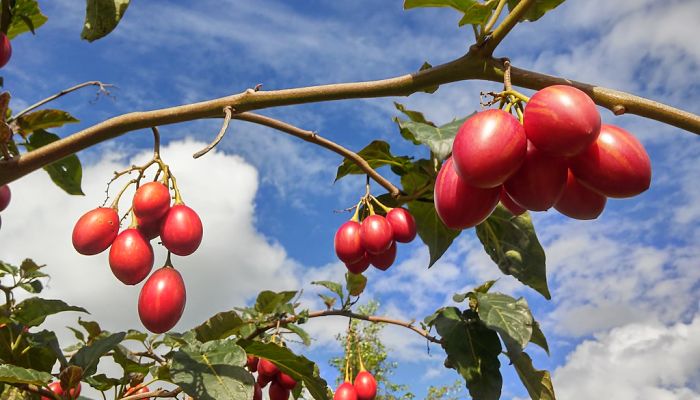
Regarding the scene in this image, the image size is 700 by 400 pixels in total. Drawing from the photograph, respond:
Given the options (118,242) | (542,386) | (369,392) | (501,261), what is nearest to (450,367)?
(542,386)

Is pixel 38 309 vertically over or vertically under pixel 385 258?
under

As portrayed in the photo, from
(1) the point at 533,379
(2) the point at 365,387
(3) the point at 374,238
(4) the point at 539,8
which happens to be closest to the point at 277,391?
(2) the point at 365,387

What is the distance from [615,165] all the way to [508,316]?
1181 millimetres

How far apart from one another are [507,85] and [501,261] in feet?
3.10

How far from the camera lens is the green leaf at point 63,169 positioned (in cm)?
222

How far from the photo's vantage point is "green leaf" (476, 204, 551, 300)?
1.92m

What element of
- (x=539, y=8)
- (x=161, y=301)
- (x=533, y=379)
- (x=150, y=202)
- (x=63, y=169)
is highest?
(x=63, y=169)

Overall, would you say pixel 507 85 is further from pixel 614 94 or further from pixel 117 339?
pixel 117 339

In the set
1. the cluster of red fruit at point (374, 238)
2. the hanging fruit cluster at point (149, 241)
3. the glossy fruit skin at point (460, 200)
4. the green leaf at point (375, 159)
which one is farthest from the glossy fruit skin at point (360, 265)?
the glossy fruit skin at point (460, 200)

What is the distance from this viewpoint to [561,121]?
3.19 feet

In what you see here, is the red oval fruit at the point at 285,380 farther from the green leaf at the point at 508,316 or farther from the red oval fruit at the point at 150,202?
the red oval fruit at the point at 150,202

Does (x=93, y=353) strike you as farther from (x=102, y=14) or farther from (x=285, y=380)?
→ (x=102, y=14)

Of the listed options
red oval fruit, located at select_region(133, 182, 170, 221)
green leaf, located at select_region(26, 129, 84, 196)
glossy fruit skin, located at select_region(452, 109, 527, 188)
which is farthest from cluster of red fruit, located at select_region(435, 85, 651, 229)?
green leaf, located at select_region(26, 129, 84, 196)

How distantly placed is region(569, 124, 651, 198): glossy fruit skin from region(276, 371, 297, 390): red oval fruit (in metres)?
1.98
